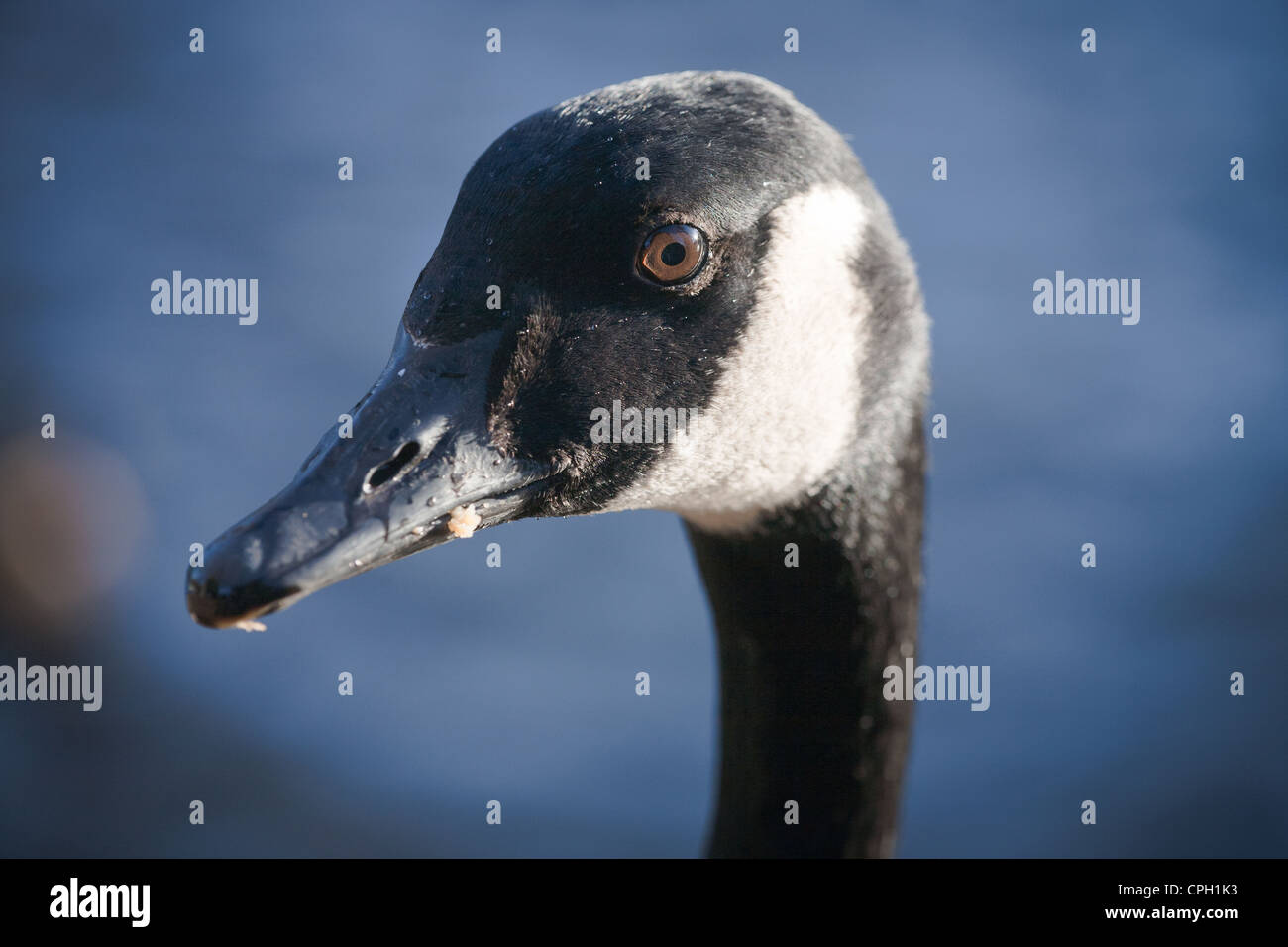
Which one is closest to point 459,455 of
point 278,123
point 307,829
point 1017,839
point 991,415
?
point 307,829

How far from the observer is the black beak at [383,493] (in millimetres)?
1892

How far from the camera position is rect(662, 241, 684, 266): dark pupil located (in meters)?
2.26

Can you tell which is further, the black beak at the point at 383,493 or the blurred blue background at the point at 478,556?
the blurred blue background at the point at 478,556

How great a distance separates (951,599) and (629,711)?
6.55 feet

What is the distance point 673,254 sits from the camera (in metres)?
2.28

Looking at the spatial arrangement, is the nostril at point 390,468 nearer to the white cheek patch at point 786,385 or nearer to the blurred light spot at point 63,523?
the white cheek patch at point 786,385

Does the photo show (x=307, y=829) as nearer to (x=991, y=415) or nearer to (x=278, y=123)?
(x=991, y=415)

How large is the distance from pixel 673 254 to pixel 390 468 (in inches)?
27.9

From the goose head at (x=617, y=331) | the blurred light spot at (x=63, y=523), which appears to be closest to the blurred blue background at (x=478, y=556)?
the blurred light spot at (x=63, y=523)

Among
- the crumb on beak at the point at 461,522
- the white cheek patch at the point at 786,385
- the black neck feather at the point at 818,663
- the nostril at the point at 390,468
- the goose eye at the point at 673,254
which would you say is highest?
the goose eye at the point at 673,254

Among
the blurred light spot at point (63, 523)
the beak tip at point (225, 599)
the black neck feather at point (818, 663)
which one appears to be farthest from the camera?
the blurred light spot at point (63, 523)

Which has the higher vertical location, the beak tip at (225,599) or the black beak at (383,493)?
the black beak at (383,493)

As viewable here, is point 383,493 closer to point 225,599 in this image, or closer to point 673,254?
point 225,599

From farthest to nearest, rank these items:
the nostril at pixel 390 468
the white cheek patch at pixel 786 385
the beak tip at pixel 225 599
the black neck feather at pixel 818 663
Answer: the black neck feather at pixel 818 663, the white cheek patch at pixel 786 385, the nostril at pixel 390 468, the beak tip at pixel 225 599
